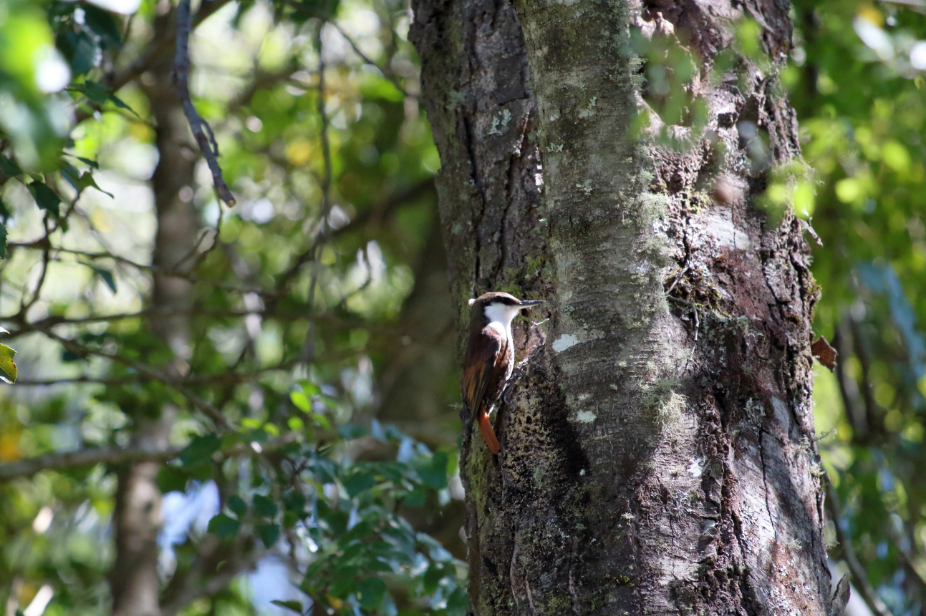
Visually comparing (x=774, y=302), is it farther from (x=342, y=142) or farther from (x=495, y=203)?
(x=342, y=142)

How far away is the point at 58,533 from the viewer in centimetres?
629

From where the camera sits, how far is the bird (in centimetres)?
233

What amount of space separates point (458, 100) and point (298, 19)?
2559mm

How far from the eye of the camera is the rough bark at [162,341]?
520cm

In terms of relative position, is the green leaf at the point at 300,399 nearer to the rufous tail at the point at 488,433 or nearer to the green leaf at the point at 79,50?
the rufous tail at the point at 488,433

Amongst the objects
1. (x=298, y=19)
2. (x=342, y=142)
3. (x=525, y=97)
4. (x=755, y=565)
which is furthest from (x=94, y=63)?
(x=342, y=142)

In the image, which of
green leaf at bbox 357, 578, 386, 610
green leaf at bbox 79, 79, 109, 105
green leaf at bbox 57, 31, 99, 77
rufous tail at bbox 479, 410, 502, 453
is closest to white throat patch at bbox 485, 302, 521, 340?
rufous tail at bbox 479, 410, 502, 453

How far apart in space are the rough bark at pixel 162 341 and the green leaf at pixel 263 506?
198 centimetres

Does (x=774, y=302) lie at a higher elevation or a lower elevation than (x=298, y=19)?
lower

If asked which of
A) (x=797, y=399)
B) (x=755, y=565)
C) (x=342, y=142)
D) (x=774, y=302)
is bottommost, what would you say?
(x=755, y=565)

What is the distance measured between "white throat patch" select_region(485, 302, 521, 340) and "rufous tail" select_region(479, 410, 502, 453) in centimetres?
28

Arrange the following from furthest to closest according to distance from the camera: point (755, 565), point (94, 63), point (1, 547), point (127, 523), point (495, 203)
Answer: point (1, 547), point (127, 523), point (94, 63), point (495, 203), point (755, 565)

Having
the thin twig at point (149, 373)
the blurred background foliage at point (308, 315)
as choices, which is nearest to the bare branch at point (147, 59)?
the blurred background foliage at point (308, 315)

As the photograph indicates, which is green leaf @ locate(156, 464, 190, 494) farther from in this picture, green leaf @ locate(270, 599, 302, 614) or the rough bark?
green leaf @ locate(270, 599, 302, 614)
